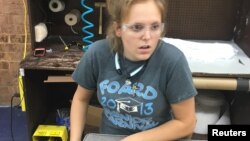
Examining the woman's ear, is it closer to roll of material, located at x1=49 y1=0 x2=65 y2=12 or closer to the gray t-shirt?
the gray t-shirt

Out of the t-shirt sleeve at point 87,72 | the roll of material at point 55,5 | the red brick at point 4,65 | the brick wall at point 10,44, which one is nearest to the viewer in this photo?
the t-shirt sleeve at point 87,72

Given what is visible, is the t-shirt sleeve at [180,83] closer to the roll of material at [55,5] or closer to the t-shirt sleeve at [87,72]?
the t-shirt sleeve at [87,72]

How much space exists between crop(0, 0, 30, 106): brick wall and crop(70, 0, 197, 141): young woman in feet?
4.32

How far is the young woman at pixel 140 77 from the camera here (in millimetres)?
1013

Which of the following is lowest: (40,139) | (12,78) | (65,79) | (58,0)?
(40,139)

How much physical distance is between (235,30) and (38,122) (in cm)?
148

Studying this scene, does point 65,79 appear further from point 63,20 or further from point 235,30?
point 235,30

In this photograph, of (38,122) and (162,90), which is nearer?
(162,90)

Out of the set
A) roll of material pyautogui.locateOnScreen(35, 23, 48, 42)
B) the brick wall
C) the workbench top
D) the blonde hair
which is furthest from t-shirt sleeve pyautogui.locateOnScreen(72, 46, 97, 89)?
the brick wall

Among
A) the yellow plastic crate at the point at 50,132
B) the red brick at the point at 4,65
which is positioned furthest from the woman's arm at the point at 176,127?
the red brick at the point at 4,65

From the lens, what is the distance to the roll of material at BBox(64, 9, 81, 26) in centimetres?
205

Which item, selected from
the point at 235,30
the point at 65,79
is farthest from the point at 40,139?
the point at 235,30

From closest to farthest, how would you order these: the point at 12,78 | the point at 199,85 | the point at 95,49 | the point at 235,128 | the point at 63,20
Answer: the point at 235,128 → the point at 95,49 → the point at 199,85 → the point at 63,20 → the point at 12,78

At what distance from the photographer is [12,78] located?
2.48 meters
